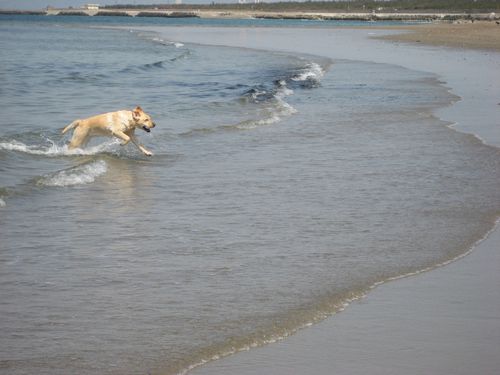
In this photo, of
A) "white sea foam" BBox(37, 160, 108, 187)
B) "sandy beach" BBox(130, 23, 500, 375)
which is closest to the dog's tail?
"white sea foam" BBox(37, 160, 108, 187)

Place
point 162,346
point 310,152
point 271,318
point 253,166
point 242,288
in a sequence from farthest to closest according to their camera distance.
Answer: point 310,152 < point 253,166 < point 242,288 < point 271,318 < point 162,346

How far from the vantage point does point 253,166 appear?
32.2 feet

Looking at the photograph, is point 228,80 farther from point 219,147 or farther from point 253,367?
point 253,367

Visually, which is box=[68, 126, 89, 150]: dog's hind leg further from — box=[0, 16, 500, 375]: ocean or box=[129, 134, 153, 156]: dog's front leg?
box=[129, 134, 153, 156]: dog's front leg

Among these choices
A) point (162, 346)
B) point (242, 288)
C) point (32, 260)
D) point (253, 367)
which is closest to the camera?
point (253, 367)

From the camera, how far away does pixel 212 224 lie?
6980mm

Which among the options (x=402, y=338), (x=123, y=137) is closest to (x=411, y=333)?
(x=402, y=338)

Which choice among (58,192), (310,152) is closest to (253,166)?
(310,152)

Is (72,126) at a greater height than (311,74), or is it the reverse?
(72,126)

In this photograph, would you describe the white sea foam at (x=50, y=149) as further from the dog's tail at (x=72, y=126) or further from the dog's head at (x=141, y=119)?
the dog's head at (x=141, y=119)

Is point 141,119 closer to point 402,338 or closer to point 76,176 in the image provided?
point 76,176

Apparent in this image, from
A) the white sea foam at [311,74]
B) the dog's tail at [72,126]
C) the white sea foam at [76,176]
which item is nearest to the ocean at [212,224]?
the white sea foam at [76,176]

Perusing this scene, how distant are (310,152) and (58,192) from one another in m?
3.67

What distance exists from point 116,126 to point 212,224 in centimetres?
429
